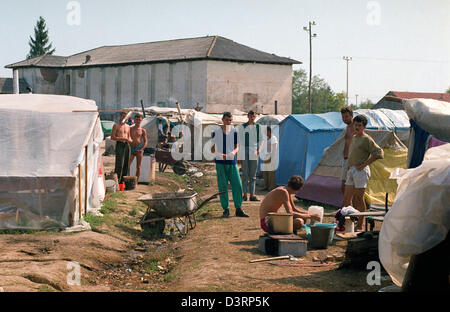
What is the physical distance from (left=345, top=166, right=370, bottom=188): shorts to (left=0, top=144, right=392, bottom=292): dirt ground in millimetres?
1051

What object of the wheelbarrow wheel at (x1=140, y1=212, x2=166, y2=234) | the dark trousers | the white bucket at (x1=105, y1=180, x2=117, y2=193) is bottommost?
the wheelbarrow wheel at (x1=140, y1=212, x2=166, y2=234)

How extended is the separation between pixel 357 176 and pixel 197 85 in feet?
147

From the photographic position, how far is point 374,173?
523 inches

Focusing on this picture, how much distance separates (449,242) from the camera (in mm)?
4570

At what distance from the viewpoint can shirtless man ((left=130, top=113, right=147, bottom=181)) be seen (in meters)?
15.4

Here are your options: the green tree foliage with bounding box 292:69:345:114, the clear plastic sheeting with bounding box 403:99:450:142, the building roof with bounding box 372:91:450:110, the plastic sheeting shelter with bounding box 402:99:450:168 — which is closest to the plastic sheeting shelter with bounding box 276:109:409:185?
the plastic sheeting shelter with bounding box 402:99:450:168

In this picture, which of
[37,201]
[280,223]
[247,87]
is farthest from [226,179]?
[247,87]

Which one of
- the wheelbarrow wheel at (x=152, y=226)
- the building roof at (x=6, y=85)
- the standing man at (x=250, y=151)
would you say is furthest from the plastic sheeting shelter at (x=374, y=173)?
the building roof at (x=6, y=85)

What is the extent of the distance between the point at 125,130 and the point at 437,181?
423 inches

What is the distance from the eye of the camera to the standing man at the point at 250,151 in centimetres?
1323

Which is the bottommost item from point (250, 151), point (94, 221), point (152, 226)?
point (152, 226)

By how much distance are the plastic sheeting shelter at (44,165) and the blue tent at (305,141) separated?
6.78 metres

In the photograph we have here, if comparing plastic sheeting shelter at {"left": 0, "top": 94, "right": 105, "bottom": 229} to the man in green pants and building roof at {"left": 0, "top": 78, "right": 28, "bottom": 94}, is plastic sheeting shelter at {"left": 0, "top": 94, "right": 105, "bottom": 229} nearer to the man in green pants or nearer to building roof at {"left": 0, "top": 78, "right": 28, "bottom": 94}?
the man in green pants
